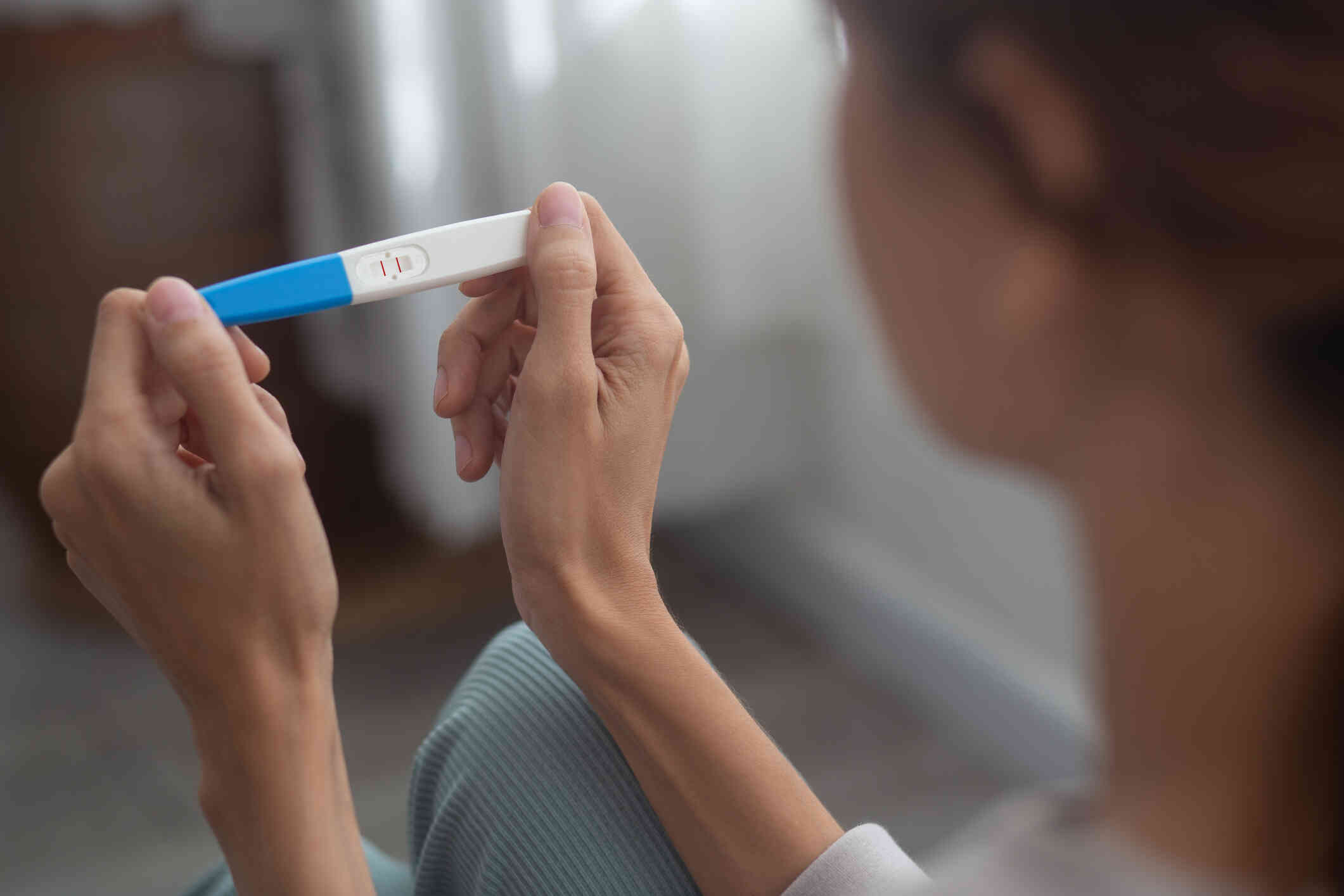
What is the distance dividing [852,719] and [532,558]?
0.86 meters

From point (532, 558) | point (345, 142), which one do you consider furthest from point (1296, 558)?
point (345, 142)

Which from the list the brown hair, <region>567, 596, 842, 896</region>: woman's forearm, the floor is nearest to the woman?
the brown hair

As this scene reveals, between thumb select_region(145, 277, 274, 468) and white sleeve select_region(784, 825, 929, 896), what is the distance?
238 mm

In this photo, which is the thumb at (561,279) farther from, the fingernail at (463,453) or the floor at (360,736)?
the floor at (360,736)

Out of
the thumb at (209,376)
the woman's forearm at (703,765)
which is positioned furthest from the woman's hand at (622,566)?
the thumb at (209,376)

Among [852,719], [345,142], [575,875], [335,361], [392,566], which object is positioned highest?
[345,142]

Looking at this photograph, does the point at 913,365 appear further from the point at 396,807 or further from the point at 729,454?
the point at 729,454

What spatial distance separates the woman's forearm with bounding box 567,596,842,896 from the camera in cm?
42

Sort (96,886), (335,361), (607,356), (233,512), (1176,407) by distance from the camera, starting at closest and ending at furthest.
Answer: (1176,407) < (233,512) < (607,356) < (96,886) < (335,361)

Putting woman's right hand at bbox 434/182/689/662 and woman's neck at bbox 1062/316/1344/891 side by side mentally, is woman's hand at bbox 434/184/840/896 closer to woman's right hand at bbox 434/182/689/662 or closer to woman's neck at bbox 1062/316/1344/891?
woman's right hand at bbox 434/182/689/662

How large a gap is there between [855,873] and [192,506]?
25 cm

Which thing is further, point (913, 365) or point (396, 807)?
point (396, 807)

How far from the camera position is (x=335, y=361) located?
136 centimetres

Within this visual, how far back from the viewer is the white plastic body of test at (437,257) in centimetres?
44
